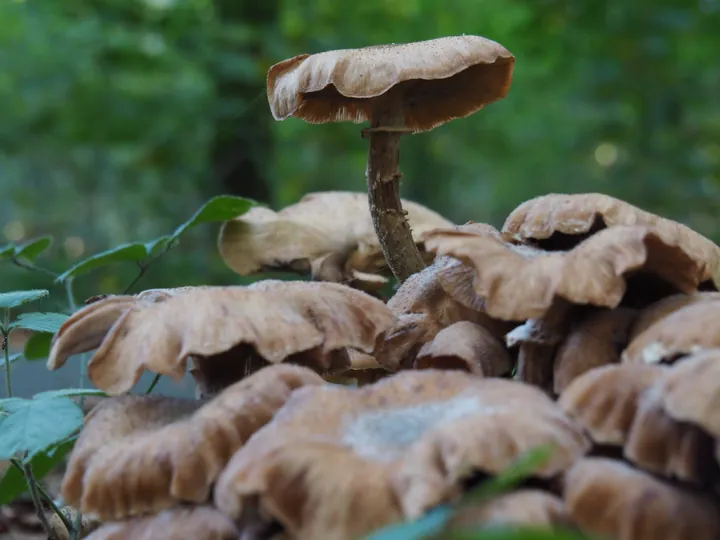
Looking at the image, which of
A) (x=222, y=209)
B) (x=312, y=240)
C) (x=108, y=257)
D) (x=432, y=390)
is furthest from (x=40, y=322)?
(x=432, y=390)

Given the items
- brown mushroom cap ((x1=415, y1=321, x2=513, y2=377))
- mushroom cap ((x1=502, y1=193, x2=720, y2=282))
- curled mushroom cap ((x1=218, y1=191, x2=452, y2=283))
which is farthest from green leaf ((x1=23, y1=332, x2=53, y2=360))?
mushroom cap ((x1=502, y1=193, x2=720, y2=282))

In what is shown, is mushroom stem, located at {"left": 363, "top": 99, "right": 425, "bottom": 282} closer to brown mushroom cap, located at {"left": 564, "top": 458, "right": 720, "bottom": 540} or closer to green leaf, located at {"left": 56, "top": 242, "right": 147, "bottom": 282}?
green leaf, located at {"left": 56, "top": 242, "right": 147, "bottom": 282}

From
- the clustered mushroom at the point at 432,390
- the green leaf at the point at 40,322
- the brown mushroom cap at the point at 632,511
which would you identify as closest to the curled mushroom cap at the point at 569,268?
the clustered mushroom at the point at 432,390

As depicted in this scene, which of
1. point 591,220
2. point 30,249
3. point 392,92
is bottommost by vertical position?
point 30,249

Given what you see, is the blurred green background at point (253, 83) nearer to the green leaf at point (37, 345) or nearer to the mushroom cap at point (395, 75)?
the mushroom cap at point (395, 75)

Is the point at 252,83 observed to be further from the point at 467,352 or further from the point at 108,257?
the point at 467,352

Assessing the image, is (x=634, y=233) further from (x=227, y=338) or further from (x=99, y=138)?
(x=99, y=138)
